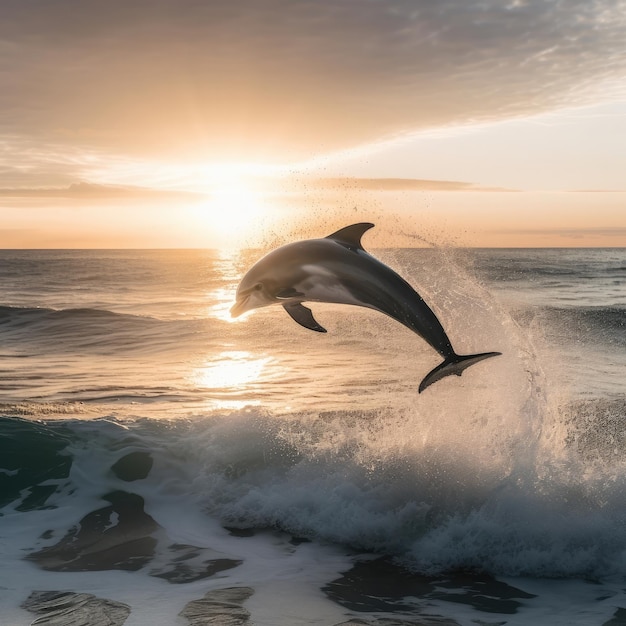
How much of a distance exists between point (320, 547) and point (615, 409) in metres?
8.41

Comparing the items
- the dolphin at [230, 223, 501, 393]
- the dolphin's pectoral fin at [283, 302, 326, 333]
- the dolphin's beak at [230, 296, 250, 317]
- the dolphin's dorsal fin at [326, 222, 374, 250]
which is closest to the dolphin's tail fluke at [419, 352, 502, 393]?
the dolphin at [230, 223, 501, 393]

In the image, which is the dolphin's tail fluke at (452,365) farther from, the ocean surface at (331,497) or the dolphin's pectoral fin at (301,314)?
the ocean surface at (331,497)

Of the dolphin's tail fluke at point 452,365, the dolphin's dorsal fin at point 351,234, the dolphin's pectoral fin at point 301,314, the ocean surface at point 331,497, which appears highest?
the dolphin's dorsal fin at point 351,234

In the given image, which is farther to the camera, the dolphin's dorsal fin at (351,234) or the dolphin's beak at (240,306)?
the dolphin's dorsal fin at (351,234)

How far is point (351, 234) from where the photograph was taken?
19.4 feet

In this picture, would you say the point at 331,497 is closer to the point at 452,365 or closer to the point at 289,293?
the point at 452,365

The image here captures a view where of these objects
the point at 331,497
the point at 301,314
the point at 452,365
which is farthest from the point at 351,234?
the point at 331,497

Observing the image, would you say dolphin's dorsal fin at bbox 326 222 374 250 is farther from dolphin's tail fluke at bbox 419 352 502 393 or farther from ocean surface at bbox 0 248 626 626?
ocean surface at bbox 0 248 626 626

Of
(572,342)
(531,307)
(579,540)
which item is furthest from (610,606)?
(531,307)

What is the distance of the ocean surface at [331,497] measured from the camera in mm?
7102

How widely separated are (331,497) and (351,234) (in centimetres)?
484

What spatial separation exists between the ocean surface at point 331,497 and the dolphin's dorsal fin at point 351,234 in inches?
137

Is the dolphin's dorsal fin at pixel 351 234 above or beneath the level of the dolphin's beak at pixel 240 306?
above

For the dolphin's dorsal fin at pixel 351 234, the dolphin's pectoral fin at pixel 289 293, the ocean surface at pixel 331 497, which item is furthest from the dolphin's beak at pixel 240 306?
the ocean surface at pixel 331 497
